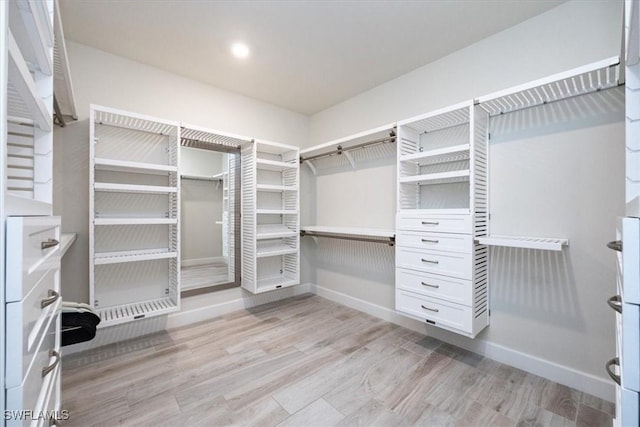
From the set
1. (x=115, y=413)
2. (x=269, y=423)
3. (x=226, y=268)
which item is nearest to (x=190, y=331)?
(x=226, y=268)

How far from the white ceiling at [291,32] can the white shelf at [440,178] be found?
3.72 feet

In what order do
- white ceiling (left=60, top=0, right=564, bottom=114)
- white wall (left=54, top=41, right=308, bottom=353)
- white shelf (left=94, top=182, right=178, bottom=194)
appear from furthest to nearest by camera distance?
1. white wall (left=54, top=41, right=308, bottom=353)
2. white shelf (left=94, top=182, right=178, bottom=194)
3. white ceiling (left=60, top=0, right=564, bottom=114)

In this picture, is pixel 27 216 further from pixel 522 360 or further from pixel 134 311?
pixel 522 360

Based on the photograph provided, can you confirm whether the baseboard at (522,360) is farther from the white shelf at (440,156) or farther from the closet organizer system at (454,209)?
the white shelf at (440,156)

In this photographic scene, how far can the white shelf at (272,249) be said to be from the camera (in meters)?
3.05

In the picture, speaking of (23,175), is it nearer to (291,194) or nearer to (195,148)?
(195,148)

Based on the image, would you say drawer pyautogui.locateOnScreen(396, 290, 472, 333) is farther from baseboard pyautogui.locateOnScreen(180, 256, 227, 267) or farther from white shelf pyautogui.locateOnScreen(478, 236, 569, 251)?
baseboard pyautogui.locateOnScreen(180, 256, 227, 267)

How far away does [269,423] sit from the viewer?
4.95ft

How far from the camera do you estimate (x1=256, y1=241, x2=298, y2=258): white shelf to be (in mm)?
3051

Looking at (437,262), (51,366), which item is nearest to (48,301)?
(51,366)

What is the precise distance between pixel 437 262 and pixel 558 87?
4.57 ft

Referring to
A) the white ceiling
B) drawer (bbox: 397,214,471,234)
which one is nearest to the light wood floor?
drawer (bbox: 397,214,471,234)

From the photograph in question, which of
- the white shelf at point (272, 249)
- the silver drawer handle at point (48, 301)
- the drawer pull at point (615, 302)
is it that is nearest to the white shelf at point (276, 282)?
the white shelf at point (272, 249)

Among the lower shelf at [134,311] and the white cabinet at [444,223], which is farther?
the lower shelf at [134,311]
